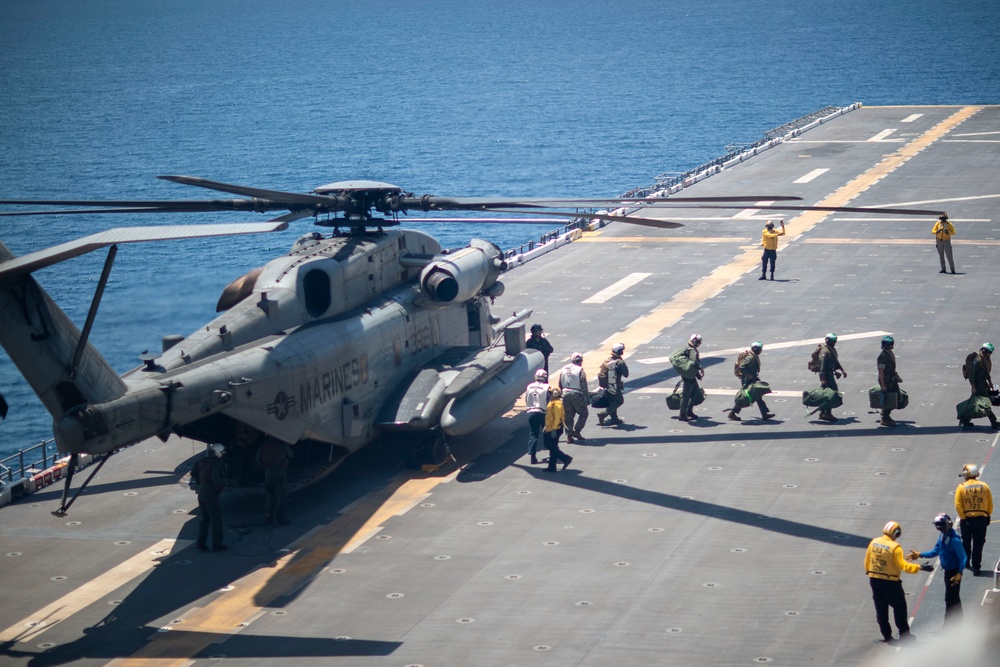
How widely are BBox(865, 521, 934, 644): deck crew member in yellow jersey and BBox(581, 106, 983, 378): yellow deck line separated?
1570cm

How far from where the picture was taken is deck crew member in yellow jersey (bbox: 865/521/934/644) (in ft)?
56.4

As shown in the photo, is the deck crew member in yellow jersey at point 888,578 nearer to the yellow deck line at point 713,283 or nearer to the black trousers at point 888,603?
the black trousers at point 888,603

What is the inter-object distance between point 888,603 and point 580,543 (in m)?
5.87

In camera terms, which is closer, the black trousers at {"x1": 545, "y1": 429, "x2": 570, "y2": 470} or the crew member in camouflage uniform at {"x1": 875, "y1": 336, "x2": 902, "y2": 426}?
the black trousers at {"x1": 545, "y1": 429, "x2": 570, "y2": 470}

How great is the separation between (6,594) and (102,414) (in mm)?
3662

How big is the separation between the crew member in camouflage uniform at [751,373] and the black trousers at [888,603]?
11.0 metres

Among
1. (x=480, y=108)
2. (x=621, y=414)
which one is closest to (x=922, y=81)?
(x=480, y=108)

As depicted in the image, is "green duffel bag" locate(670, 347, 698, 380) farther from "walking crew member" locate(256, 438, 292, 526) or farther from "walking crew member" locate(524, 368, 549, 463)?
"walking crew member" locate(256, 438, 292, 526)

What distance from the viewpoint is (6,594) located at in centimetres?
2073

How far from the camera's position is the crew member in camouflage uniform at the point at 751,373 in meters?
28.1

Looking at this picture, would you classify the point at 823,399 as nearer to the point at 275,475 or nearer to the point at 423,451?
the point at 423,451

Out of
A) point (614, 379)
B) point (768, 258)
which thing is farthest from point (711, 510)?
point (768, 258)

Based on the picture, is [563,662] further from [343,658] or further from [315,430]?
[315,430]

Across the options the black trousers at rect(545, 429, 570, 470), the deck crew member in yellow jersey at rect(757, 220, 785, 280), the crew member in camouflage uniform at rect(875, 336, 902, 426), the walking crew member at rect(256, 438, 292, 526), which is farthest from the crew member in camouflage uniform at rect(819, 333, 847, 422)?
the deck crew member in yellow jersey at rect(757, 220, 785, 280)
